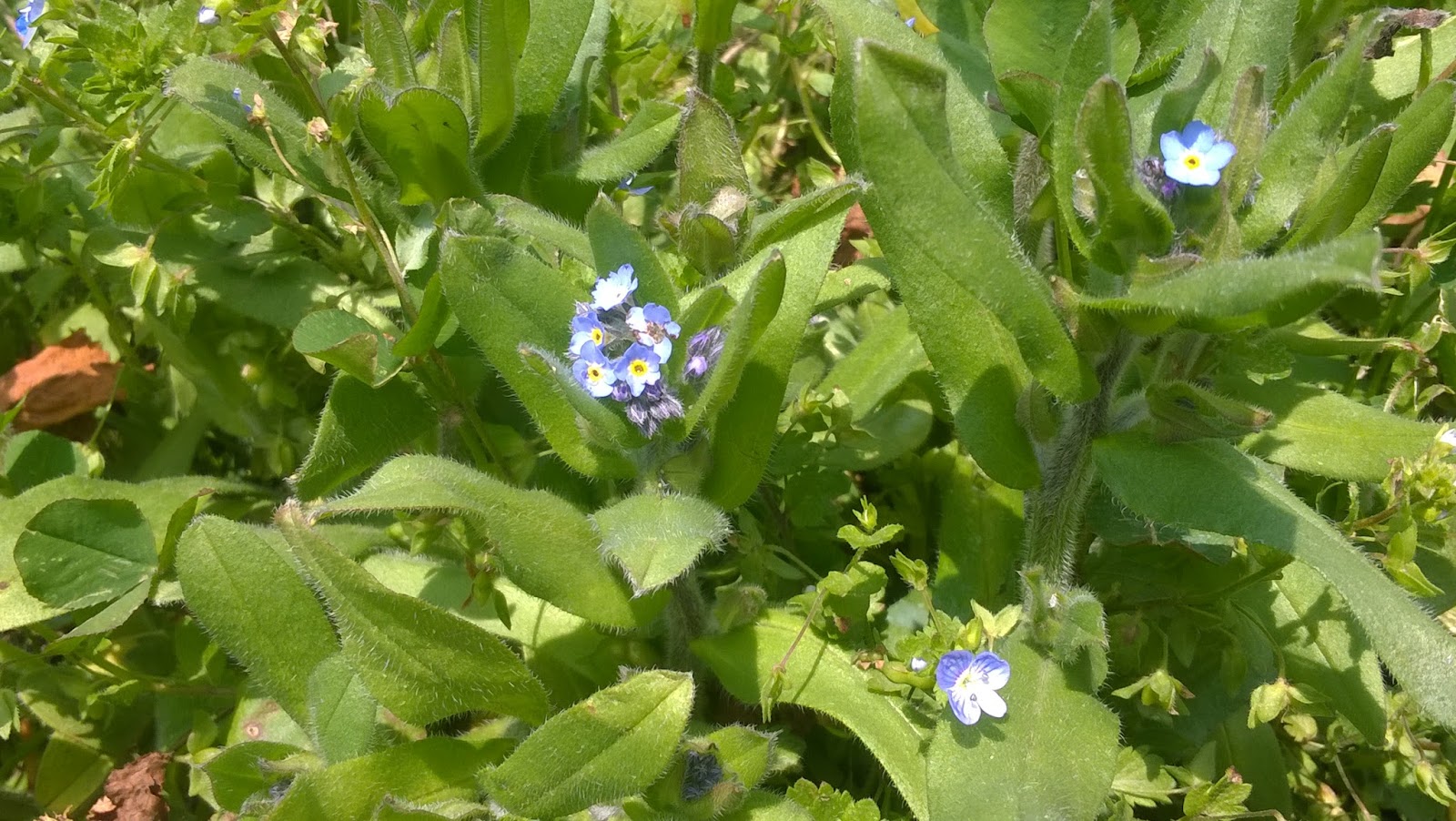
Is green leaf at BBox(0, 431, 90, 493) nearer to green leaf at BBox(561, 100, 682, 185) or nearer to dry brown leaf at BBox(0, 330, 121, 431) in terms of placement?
dry brown leaf at BBox(0, 330, 121, 431)

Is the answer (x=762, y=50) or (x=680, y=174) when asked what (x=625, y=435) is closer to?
(x=680, y=174)

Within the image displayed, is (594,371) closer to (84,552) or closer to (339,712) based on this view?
(339,712)

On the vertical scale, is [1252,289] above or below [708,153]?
above

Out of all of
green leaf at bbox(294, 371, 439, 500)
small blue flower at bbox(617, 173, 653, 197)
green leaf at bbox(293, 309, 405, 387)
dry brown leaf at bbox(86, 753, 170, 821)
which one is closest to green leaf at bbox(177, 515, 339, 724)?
green leaf at bbox(294, 371, 439, 500)

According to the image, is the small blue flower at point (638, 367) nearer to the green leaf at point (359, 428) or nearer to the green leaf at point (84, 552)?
the green leaf at point (359, 428)

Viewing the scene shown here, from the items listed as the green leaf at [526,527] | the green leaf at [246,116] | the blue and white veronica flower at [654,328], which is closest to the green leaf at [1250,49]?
the blue and white veronica flower at [654,328]

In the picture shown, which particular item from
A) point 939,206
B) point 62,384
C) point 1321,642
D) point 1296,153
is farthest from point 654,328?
point 62,384

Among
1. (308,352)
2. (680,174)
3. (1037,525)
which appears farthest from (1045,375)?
(308,352)
